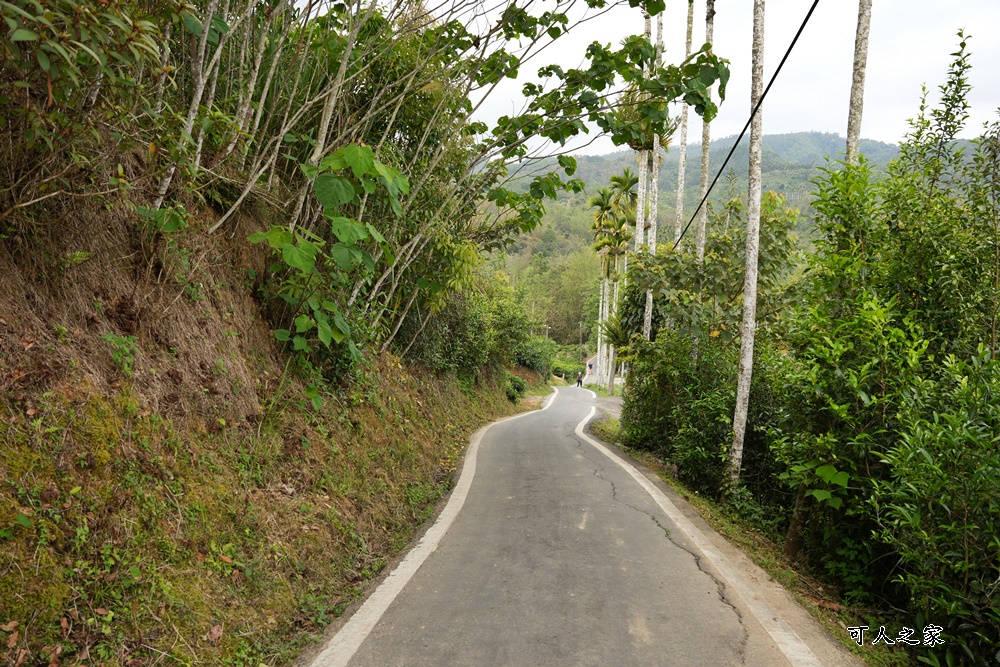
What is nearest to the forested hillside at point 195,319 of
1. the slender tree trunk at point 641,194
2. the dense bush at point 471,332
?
the dense bush at point 471,332

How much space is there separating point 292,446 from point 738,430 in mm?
5993

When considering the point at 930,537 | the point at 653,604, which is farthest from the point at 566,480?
the point at 930,537

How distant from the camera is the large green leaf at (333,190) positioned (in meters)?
4.18

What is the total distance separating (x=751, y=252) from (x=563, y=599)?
19.8 feet

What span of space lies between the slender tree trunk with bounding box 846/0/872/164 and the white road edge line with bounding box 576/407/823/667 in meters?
5.02

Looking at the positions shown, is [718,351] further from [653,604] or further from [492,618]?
[492,618]

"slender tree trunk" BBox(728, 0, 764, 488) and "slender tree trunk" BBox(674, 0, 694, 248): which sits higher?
"slender tree trunk" BBox(674, 0, 694, 248)

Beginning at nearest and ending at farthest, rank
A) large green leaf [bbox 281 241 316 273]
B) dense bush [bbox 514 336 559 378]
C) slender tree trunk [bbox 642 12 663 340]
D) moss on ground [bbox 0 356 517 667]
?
moss on ground [bbox 0 356 517 667] < large green leaf [bbox 281 241 316 273] < slender tree trunk [bbox 642 12 663 340] < dense bush [bbox 514 336 559 378]

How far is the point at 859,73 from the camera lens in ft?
24.4

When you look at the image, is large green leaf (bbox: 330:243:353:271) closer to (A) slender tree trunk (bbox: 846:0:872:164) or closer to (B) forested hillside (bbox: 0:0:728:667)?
(B) forested hillside (bbox: 0:0:728:667)

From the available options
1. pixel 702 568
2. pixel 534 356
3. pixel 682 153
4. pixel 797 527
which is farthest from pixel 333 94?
pixel 534 356

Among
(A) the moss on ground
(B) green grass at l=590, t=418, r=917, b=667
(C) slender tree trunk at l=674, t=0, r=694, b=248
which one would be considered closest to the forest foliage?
(B) green grass at l=590, t=418, r=917, b=667

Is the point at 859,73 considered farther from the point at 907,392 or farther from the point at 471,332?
the point at 471,332

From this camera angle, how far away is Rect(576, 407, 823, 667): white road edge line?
3.43 metres
